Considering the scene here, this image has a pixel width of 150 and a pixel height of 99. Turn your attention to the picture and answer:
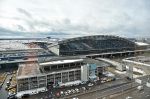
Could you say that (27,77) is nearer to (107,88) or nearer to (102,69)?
(107,88)

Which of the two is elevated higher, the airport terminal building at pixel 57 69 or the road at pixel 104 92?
the airport terminal building at pixel 57 69

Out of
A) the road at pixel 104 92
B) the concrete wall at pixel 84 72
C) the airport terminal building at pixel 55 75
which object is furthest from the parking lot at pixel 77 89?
the airport terminal building at pixel 55 75

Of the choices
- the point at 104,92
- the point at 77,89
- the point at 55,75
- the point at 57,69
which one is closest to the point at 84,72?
the point at 77,89

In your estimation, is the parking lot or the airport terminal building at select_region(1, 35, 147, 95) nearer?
the parking lot

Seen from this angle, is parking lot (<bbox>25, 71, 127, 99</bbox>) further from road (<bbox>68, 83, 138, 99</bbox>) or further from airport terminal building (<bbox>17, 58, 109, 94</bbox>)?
airport terminal building (<bbox>17, 58, 109, 94</bbox>)

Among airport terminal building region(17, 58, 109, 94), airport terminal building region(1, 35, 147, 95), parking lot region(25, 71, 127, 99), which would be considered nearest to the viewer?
parking lot region(25, 71, 127, 99)

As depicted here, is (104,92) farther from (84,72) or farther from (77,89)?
(84,72)

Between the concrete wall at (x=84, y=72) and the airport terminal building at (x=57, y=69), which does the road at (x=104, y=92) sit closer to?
the concrete wall at (x=84, y=72)

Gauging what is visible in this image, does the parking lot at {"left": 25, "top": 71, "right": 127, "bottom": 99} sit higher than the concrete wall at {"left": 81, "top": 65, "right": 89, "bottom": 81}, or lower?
lower

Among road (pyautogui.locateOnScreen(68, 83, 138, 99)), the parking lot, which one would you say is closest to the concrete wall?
the parking lot

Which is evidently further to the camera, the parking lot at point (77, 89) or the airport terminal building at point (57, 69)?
the airport terminal building at point (57, 69)

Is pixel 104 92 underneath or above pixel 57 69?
underneath
